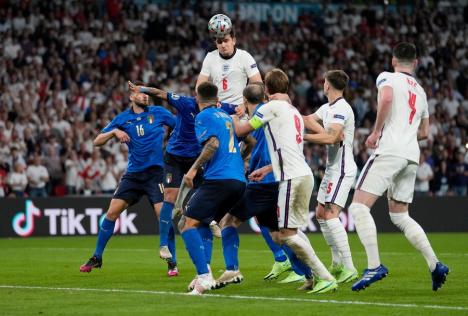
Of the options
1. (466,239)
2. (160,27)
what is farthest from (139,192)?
(160,27)

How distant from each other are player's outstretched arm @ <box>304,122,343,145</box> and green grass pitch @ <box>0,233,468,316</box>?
168 cm

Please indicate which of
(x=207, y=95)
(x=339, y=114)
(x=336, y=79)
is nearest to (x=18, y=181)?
(x=336, y=79)

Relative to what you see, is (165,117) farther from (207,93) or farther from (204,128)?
(204,128)

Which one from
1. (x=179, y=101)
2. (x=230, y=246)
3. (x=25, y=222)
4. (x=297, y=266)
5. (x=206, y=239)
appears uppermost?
(x=179, y=101)

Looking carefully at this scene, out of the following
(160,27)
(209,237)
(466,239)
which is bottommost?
(466,239)

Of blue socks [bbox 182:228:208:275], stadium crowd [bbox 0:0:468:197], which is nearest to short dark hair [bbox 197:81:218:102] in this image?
blue socks [bbox 182:228:208:275]

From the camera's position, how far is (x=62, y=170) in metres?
26.2

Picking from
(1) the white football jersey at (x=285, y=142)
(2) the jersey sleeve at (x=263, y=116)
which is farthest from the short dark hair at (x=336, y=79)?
(2) the jersey sleeve at (x=263, y=116)

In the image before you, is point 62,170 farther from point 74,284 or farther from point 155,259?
point 74,284

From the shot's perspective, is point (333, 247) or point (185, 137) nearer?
point (333, 247)

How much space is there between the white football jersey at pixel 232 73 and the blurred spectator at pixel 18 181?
11.6 meters

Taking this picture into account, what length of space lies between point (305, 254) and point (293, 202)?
1.88ft

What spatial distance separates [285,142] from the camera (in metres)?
11.9

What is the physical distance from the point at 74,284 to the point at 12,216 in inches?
474
